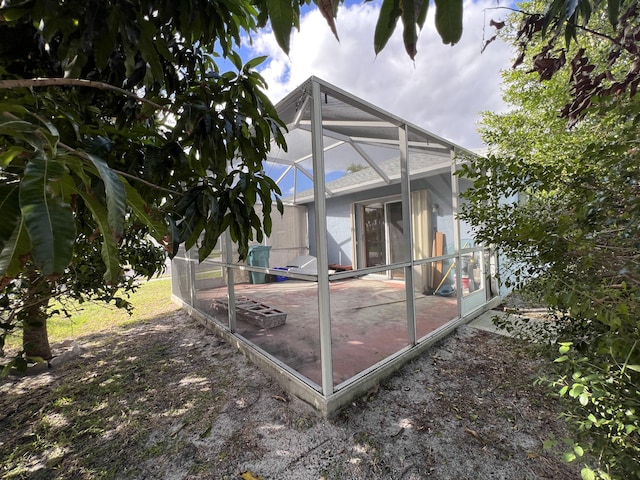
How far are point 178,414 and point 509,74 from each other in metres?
7.58

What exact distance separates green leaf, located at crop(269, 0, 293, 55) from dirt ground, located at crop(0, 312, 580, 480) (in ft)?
6.89

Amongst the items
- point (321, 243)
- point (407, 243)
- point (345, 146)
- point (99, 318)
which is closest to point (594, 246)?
point (321, 243)

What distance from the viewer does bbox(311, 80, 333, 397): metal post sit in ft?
7.34

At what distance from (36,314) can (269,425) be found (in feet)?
7.08

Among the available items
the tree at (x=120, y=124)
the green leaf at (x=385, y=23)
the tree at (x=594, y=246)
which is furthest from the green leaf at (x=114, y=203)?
the tree at (x=594, y=246)

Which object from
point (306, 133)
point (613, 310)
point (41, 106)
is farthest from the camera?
point (306, 133)

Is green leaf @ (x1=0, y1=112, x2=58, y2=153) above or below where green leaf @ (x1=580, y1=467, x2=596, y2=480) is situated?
above

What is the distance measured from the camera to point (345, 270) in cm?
345

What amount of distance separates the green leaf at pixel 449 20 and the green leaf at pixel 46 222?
791 millimetres

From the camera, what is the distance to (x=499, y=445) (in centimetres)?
185

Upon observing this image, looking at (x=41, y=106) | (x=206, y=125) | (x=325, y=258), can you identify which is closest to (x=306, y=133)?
(x=325, y=258)

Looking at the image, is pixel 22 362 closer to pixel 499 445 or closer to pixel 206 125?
pixel 206 125

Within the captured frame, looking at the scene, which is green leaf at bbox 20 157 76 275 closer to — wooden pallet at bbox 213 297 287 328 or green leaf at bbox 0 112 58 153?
green leaf at bbox 0 112 58 153

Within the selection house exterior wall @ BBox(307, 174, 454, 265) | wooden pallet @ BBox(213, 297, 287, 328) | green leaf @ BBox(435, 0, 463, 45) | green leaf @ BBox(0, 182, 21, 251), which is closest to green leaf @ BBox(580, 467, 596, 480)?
green leaf @ BBox(435, 0, 463, 45)
